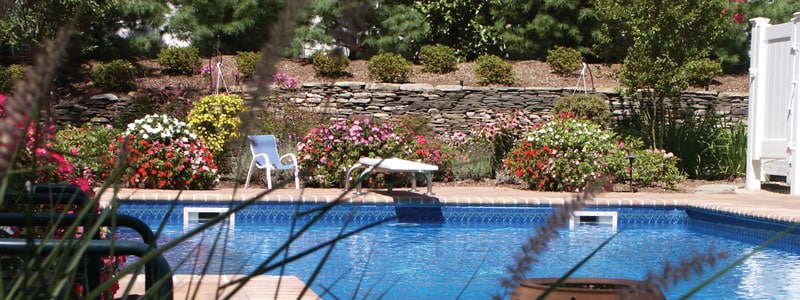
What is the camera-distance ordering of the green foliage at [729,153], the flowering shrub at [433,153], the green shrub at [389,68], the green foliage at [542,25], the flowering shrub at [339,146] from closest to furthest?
the flowering shrub at [339,146] → the flowering shrub at [433,153] → the green foliage at [729,153] → the green shrub at [389,68] → the green foliage at [542,25]

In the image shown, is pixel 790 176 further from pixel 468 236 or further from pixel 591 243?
pixel 468 236

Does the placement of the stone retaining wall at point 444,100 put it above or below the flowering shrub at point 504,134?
above

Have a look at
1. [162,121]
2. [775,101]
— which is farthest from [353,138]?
[775,101]

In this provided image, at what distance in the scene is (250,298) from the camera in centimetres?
358

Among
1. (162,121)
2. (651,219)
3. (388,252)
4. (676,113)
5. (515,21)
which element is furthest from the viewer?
(515,21)

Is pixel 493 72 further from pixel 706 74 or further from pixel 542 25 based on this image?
pixel 706 74

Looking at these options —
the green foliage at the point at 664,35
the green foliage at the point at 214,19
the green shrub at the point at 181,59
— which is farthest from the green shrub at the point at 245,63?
the green foliage at the point at 664,35

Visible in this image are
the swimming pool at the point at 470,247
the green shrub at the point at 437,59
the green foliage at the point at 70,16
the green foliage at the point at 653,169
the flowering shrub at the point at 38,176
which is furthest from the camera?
the green shrub at the point at 437,59

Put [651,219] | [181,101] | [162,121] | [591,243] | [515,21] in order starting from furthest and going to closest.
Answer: [515,21] → [181,101] → [162,121] → [651,219] → [591,243]

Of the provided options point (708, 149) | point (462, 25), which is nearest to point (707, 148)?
point (708, 149)

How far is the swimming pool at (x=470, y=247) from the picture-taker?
5406 mm

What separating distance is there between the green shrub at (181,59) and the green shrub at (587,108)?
5640 millimetres

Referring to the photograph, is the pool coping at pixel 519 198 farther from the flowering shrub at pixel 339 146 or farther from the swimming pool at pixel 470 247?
the flowering shrub at pixel 339 146

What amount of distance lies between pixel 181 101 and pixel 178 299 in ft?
27.3
